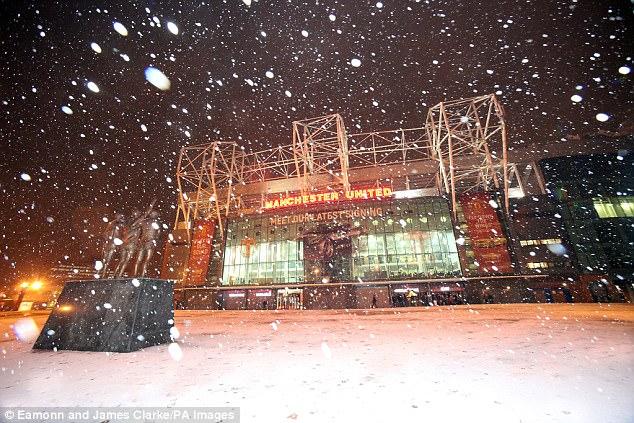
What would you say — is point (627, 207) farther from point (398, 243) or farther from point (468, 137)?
point (398, 243)

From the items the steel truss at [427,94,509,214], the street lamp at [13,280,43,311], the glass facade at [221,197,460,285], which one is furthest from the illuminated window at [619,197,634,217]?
the street lamp at [13,280,43,311]

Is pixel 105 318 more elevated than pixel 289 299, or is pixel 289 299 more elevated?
pixel 105 318

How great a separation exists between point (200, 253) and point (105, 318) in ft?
88.8

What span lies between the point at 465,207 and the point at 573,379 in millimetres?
26435

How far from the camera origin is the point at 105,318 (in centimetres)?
480

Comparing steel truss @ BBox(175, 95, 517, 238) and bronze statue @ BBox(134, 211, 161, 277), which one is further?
steel truss @ BBox(175, 95, 517, 238)

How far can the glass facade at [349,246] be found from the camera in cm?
2483

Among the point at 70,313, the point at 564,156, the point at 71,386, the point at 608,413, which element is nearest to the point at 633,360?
the point at 608,413

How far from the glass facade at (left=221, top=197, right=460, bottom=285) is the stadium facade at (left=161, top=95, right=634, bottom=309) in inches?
4.0

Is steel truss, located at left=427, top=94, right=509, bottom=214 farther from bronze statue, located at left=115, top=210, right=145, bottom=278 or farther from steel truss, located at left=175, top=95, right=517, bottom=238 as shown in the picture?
bronze statue, located at left=115, top=210, right=145, bottom=278

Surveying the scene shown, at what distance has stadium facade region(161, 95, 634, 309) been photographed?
77.6ft

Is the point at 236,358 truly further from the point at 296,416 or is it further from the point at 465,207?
the point at 465,207

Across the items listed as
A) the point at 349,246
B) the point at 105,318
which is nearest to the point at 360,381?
the point at 105,318

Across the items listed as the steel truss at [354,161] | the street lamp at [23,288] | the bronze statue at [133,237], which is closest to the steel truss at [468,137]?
the steel truss at [354,161]
